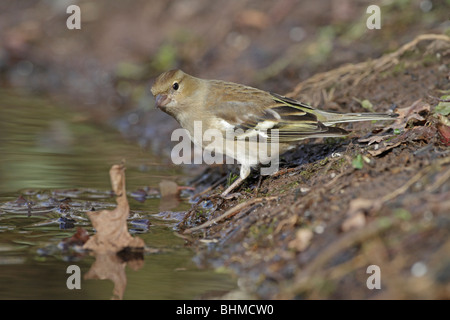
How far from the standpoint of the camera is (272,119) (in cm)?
679

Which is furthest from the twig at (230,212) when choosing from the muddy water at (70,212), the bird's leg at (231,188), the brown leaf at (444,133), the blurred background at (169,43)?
the blurred background at (169,43)

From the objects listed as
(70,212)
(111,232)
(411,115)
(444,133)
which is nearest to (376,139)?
(411,115)

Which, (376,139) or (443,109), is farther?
(376,139)

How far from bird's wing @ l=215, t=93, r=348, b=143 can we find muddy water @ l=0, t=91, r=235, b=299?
1.13 m

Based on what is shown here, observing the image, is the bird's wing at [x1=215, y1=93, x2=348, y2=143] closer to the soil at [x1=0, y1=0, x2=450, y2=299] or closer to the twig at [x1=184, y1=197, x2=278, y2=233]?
the soil at [x1=0, y1=0, x2=450, y2=299]

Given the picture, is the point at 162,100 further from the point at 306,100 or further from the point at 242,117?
the point at 306,100

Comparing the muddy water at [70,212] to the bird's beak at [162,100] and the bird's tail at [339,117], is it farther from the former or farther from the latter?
the bird's tail at [339,117]

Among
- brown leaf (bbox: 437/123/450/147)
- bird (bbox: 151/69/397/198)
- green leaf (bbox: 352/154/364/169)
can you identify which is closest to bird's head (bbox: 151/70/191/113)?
bird (bbox: 151/69/397/198)

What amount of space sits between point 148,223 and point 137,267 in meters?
1.18

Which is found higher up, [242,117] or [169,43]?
[169,43]

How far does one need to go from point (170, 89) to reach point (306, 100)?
2.18 metres

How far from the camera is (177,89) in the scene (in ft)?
23.1

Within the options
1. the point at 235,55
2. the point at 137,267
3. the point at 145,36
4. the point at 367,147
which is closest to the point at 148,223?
the point at 137,267

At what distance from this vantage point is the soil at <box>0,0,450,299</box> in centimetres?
429
